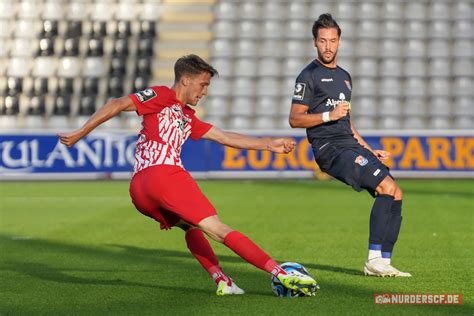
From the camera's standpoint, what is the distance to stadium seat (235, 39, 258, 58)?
2970 centimetres

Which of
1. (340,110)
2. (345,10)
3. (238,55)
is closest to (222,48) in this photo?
(238,55)

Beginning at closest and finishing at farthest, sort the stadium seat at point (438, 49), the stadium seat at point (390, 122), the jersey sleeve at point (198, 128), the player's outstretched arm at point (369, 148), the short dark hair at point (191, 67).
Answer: the short dark hair at point (191, 67) → the jersey sleeve at point (198, 128) → the player's outstretched arm at point (369, 148) → the stadium seat at point (390, 122) → the stadium seat at point (438, 49)

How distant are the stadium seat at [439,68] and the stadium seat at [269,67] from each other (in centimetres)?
406

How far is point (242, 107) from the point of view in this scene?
1120 inches

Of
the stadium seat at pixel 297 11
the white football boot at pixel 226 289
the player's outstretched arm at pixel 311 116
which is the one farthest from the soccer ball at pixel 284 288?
the stadium seat at pixel 297 11

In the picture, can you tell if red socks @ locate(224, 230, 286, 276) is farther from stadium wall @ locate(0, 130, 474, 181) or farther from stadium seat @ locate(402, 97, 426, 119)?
stadium seat @ locate(402, 97, 426, 119)

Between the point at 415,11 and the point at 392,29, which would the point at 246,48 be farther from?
the point at 415,11

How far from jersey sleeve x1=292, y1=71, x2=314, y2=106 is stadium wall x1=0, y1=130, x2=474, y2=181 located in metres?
15.0

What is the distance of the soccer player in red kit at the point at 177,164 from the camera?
24.3 ft

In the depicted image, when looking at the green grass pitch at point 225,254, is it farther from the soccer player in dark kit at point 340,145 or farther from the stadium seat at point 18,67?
the stadium seat at point 18,67

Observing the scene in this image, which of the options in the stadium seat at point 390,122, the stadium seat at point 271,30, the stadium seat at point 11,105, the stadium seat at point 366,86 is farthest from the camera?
the stadium seat at point 271,30

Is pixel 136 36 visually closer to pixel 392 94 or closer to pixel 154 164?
pixel 392 94

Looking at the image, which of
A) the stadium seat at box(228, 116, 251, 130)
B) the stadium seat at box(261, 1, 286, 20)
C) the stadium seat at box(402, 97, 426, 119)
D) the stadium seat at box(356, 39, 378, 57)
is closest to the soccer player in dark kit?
the stadium seat at box(228, 116, 251, 130)

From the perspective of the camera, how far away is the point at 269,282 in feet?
28.3
